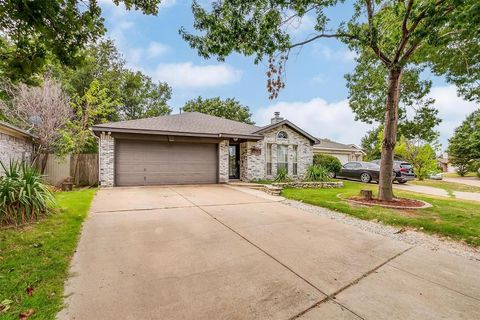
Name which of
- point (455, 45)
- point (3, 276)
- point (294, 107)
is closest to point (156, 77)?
point (294, 107)

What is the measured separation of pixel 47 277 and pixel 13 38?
4595mm

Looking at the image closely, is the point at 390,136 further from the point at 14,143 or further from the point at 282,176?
the point at 14,143

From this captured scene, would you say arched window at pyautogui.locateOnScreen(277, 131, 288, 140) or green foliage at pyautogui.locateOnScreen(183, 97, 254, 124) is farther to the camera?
green foliage at pyautogui.locateOnScreen(183, 97, 254, 124)

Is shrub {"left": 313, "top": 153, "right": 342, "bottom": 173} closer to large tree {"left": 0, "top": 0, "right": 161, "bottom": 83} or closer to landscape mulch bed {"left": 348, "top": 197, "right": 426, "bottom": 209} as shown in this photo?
landscape mulch bed {"left": 348, "top": 197, "right": 426, "bottom": 209}

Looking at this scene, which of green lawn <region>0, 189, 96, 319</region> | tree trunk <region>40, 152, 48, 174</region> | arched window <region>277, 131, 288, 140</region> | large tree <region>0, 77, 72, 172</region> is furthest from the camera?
arched window <region>277, 131, 288, 140</region>

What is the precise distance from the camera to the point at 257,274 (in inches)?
118

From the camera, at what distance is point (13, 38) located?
4527 millimetres

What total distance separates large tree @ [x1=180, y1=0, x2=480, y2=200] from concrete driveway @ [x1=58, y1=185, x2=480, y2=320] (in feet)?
14.3

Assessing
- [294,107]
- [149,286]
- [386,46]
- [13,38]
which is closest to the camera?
[149,286]

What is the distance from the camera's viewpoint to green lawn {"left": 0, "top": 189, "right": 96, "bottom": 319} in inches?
89.4

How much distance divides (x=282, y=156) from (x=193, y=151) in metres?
5.20

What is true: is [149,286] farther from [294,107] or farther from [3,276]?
[294,107]

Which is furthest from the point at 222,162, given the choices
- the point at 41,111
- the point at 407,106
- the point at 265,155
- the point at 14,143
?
the point at 407,106

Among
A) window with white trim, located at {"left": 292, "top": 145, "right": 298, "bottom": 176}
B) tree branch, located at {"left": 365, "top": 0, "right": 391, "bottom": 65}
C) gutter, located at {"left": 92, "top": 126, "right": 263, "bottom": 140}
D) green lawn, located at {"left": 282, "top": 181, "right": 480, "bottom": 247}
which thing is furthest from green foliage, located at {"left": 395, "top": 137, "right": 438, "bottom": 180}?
tree branch, located at {"left": 365, "top": 0, "right": 391, "bottom": 65}
